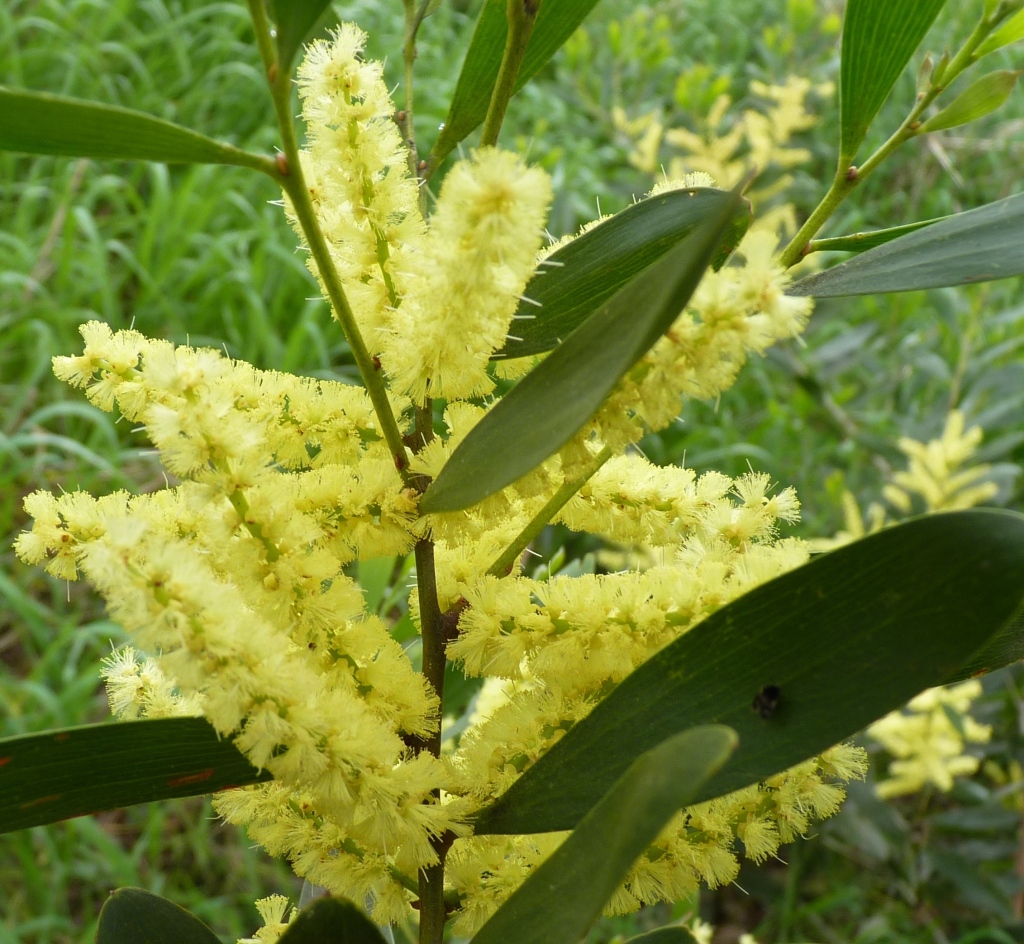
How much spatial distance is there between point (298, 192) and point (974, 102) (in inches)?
19.0

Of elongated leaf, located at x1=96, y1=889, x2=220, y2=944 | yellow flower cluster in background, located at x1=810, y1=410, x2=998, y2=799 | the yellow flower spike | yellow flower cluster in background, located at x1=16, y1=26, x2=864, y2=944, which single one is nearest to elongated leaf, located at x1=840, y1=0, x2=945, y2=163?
yellow flower cluster in background, located at x1=16, y1=26, x2=864, y2=944

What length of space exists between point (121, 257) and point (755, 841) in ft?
9.78

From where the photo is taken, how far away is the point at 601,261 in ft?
2.27

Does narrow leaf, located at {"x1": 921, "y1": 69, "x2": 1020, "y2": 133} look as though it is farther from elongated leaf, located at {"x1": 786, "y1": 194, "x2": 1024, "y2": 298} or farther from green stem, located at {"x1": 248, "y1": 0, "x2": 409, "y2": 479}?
green stem, located at {"x1": 248, "y1": 0, "x2": 409, "y2": 479}

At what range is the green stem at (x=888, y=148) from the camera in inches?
27.7

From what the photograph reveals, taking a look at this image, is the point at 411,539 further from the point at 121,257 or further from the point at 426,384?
the point at 121,257

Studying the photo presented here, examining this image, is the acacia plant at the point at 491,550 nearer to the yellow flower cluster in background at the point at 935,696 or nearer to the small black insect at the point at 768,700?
the small black insect at the point at 768,700

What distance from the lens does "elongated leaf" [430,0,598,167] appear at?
0.75 meters

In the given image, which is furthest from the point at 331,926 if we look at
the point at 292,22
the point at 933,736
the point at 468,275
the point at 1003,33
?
the point at 933,736

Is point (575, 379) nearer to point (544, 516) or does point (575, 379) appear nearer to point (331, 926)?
point (544, 516)

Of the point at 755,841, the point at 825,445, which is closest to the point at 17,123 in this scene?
the point at 755,841

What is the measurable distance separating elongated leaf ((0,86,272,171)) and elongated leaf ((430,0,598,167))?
0.23 metres

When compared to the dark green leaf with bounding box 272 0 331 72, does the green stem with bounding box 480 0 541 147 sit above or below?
above

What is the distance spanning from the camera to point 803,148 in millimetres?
3014
